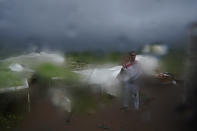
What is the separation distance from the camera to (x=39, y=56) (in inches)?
81.9

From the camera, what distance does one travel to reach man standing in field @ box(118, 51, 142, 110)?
211 cm

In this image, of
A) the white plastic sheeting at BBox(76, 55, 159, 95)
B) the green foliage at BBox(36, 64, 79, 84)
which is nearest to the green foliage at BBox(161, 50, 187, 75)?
the white plastic sheeting at BBox(76, 55, 159, 95)

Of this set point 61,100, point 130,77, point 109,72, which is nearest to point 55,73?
point 61,100

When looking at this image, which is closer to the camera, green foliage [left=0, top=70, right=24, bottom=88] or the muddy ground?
green foliage [left=0, top=70, right=24, bottom=88]

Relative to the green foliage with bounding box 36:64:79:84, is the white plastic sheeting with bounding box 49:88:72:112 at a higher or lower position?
lower

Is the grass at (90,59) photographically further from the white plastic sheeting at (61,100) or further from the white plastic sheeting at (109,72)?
the white plastic sheeting at (61,100)

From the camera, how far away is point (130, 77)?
2160 mm

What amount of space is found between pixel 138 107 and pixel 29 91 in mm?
826

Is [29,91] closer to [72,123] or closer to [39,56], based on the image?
[39,56]

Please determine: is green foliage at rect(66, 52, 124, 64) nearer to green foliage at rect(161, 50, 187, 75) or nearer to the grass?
the grass

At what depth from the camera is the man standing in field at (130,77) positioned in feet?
6.93

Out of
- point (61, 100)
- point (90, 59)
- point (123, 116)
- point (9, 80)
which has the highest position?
point (90, 59)

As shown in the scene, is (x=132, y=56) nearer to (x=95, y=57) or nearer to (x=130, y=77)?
(x=130, y=77)

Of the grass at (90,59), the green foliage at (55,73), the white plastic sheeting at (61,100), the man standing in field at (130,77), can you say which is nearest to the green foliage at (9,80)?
the green foliage at (55,73)
